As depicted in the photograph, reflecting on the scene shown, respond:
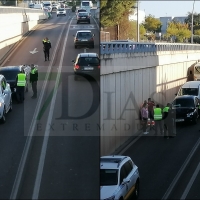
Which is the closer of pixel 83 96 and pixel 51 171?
pixel 51 171

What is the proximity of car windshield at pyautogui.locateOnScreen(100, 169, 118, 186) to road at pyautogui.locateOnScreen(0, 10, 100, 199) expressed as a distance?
0.51 ft

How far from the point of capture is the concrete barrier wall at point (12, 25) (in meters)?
35.0

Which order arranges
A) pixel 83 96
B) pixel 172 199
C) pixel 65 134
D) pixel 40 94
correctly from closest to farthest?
pixel 172 199 < pixel 65 134 < pixel 83 96 < pixel 40 94

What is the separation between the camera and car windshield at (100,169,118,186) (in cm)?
1162

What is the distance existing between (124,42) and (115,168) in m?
4.87

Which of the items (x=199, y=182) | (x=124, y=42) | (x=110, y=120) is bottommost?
(x=199, y=182)

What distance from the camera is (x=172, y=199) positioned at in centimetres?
1111

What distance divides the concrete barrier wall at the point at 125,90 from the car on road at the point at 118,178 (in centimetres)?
52

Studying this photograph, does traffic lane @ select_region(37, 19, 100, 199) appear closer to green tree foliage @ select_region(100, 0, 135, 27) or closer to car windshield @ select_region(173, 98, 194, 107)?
green tree foliage @ select_region(100, 0, 135, 27)

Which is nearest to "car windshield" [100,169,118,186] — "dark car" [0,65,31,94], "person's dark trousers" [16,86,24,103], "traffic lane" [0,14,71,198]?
"traffic lane" [0,14,71,198]

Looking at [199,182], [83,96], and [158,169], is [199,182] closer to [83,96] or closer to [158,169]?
[158,169]

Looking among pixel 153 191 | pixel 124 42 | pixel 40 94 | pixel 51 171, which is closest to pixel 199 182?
pixel 153 191

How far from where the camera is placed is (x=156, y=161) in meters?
12.8

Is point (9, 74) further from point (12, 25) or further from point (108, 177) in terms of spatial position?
point (12, 25)
